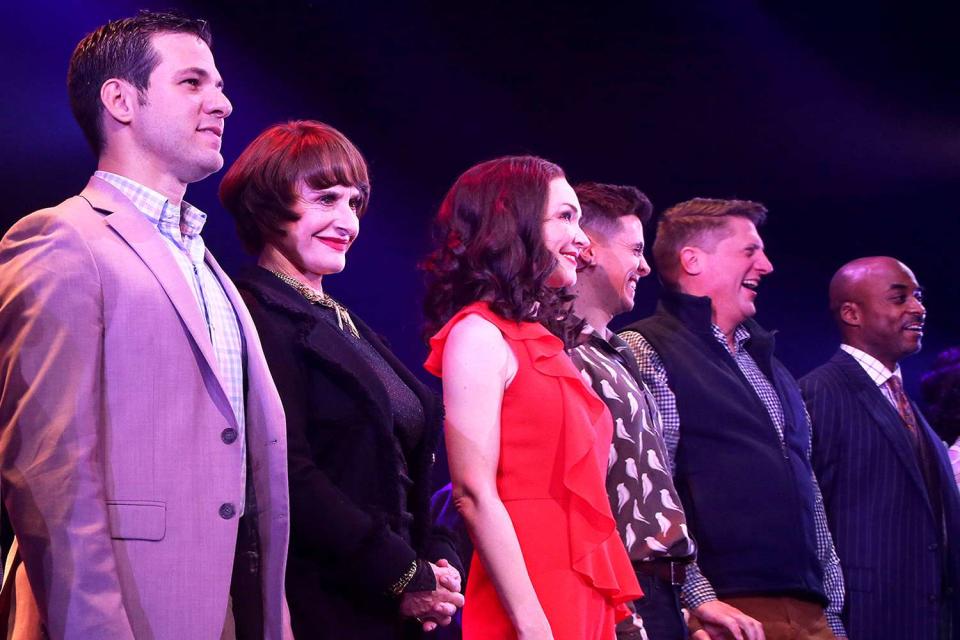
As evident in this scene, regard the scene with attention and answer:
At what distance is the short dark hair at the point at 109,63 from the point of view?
2.21 metres

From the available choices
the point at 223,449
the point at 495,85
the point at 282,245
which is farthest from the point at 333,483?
the point at 495,85

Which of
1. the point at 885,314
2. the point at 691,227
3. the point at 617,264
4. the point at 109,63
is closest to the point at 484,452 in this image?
the point at 109,63

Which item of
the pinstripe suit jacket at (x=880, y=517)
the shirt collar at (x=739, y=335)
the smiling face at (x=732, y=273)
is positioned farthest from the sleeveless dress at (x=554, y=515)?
the pinstripe suit jacket at (x=880, y=517)

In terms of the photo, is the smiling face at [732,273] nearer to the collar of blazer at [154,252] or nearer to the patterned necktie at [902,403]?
the patterned necktie at [902,403]

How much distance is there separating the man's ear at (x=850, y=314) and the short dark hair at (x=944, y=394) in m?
1.24

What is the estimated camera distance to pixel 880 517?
420 cm

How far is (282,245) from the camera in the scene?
2680mm

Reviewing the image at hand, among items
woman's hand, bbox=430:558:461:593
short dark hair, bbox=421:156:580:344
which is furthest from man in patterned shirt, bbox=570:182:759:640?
woman's hand, bbox=430:558:461:593

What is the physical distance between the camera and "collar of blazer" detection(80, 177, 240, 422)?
2010 mm

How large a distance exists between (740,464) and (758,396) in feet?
0.99

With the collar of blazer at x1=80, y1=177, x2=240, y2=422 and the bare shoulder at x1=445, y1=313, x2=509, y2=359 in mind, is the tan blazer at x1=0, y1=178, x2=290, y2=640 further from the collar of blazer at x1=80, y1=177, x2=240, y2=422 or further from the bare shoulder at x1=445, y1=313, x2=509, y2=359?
the bare shoulder at x1=445, y1=313, x2=509, y2=359

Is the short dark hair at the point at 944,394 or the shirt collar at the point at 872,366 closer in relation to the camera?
the shirt collar at the point at 872,366

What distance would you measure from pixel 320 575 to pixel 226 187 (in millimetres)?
956

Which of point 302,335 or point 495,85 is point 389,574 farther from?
point 495,85
